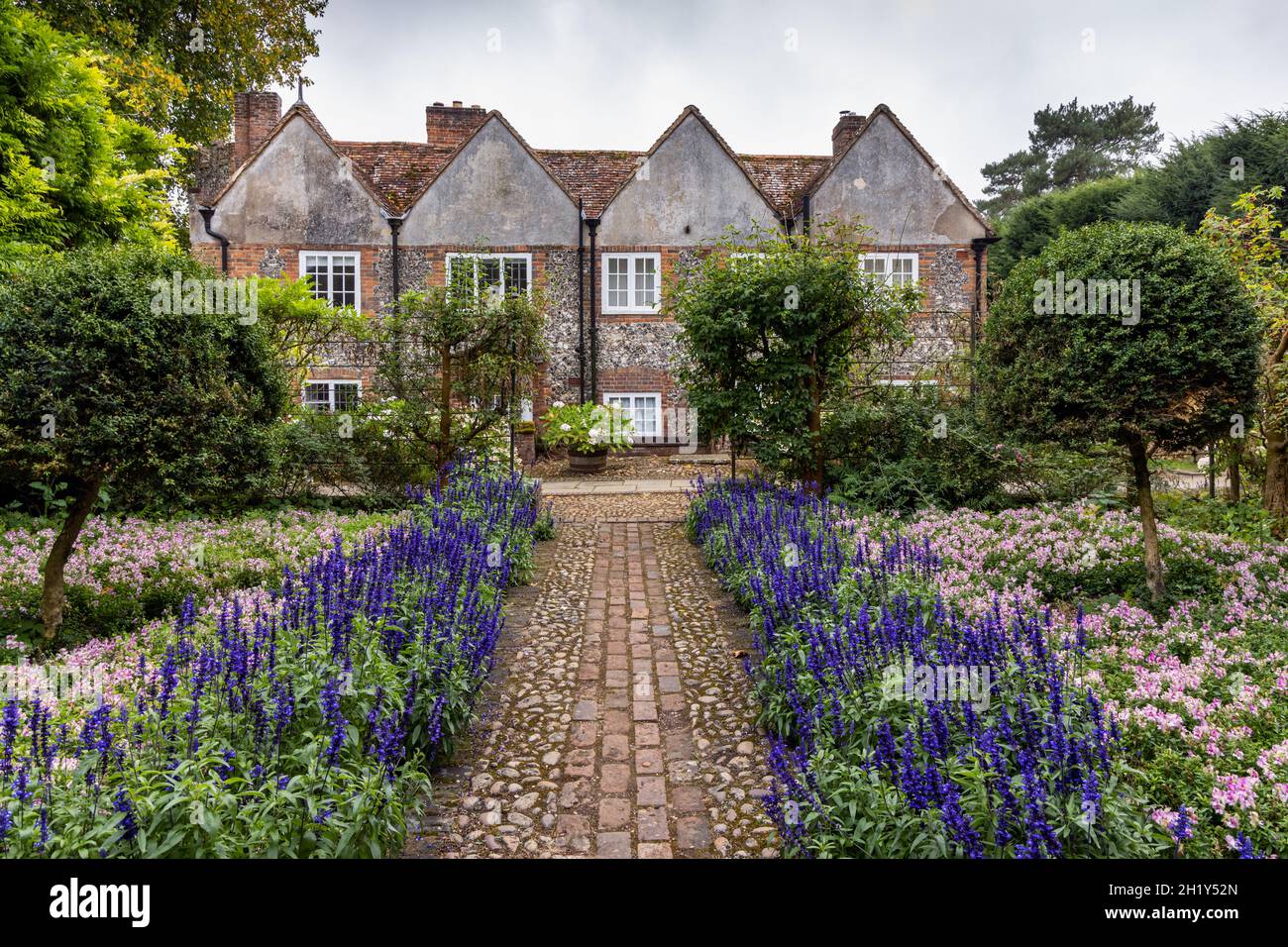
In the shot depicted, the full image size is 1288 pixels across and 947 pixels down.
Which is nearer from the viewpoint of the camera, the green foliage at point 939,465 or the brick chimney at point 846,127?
the green foliage at point 939,465

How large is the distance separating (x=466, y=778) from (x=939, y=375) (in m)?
10.0

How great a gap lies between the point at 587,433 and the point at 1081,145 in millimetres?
40415

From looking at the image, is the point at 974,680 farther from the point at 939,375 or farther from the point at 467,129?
the point at 467,129

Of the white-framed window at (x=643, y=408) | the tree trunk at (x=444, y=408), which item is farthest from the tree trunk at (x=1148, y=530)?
the white-framed window at (x=643, y=408)

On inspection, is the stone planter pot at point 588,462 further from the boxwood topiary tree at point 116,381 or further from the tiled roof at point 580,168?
the boxwood topiary tree at point 116,381

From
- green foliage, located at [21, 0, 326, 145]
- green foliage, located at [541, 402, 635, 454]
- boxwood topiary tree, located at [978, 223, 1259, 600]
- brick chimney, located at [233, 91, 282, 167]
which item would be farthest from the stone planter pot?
green foliage, located at [21, 0, 326, 145]

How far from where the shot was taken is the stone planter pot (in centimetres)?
1714

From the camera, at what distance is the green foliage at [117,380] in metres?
5.70

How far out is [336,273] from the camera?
1972 centimetres

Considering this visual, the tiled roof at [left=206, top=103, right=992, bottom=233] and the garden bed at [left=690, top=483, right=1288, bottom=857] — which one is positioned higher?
the tiled roof at [left=206, top=103, right=992, bottom=233]

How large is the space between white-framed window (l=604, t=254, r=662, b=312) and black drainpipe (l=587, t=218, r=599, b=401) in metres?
0.35

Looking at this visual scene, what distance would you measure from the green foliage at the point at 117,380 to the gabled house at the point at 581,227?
1340 cm

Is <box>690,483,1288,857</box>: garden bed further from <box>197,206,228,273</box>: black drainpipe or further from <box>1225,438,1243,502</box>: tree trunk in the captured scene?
<box>197,206,228,273</box>: black drainpipe

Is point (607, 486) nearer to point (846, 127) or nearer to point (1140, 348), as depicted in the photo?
point (1140, 348)
